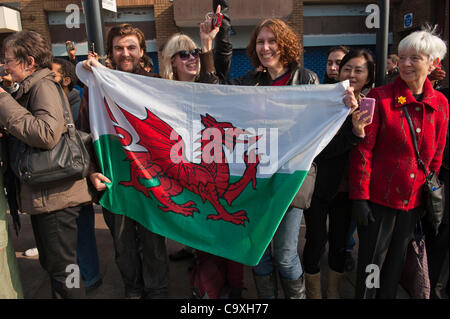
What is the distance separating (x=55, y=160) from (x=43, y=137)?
156 millimetres

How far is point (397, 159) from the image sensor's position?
2.04 m

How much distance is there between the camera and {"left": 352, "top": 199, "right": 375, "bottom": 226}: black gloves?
211 centimetres

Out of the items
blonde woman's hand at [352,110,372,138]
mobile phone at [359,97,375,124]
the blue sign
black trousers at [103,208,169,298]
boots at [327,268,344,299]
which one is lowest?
boots at [327,268,344,299]

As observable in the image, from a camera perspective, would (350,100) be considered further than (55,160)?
Yes

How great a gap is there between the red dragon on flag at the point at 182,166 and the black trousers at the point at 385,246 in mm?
863

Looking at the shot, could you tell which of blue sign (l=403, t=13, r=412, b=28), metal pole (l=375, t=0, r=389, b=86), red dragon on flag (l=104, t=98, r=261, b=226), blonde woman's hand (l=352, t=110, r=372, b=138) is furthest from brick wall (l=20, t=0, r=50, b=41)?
blue sign (l=403, t=13, r=412, b=28)

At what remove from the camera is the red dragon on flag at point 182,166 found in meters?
2.17

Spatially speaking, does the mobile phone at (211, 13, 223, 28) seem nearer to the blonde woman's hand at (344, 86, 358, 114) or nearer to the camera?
the camera

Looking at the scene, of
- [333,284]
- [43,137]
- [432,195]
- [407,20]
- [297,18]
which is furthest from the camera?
[407,20]

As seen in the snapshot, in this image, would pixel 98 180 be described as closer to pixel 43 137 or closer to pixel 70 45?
pixel 43 137

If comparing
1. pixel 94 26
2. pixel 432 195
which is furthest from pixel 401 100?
pixel 94 26

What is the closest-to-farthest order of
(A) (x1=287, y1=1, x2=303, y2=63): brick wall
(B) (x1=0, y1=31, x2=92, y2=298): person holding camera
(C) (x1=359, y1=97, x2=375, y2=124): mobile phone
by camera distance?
(B) (x1=0, y1=31, x2=92, y2=298): person holding camera
(C) (x1=359, y1=97, x2=375, y2=124): mobile phone
(A) (x1=287, y1=1, x2=303, y2=63): brick wall

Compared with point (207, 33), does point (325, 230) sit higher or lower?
lower

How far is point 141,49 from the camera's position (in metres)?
2.51
